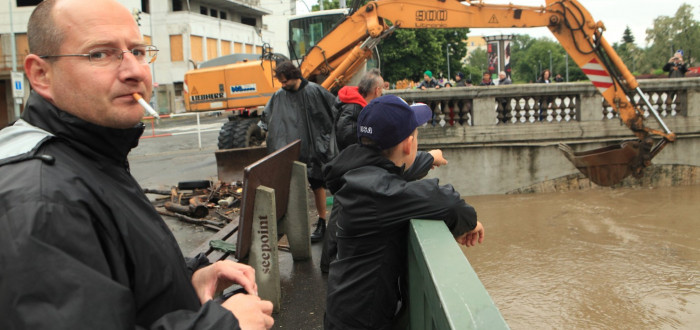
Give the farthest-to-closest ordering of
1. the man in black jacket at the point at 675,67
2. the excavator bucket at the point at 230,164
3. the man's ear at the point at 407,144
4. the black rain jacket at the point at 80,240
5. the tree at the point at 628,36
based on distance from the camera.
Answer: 1. the tree at the point at 628,36
2. the man in black jacket at the point at 675,67
3. the excavator bucket at the point at 230,164
4. the man's ear at the point at 407,144
5. the black rain jacket at the point at 80,240

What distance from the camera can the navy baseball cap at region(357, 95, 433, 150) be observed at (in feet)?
8.14

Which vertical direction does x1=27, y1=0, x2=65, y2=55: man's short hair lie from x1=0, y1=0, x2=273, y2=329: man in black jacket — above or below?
above

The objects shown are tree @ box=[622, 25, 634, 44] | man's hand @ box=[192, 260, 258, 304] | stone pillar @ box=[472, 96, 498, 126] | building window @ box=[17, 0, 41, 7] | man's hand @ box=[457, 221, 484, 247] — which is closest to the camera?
man's hand @ box=[192, 260, 258, 304]

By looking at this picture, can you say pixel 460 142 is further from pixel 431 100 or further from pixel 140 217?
pixel 140 217

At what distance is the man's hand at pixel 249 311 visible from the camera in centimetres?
130

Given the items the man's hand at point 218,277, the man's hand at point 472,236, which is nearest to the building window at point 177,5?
the man's hand at point 472,236

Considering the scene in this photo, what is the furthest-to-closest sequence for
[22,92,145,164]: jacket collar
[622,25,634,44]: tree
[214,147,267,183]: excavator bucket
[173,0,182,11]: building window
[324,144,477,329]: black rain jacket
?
[622,25,634,44]: tree
[173,0,182,11]: building window
[214,147,267,183]: excavator bucket
[324,144,477,329]: black rain jacket
[22,92,145,164]: jacket collar

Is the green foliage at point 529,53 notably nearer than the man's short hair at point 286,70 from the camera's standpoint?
No

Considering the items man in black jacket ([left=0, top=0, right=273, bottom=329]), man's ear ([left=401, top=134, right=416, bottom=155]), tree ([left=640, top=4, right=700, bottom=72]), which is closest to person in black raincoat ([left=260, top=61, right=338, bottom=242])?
man's ear ([left=401, top=134, right=416, bottom=155])

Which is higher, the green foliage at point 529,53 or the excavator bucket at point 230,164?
the green foliage at point 529,53

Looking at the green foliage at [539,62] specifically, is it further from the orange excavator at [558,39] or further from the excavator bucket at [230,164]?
the excavator bucket at [230,164]

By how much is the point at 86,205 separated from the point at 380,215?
1331mm

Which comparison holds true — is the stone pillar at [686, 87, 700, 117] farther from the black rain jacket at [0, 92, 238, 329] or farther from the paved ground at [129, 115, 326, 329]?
the black rain jacket at [0, 92, 238, 329]

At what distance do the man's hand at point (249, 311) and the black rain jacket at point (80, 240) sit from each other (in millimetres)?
77
